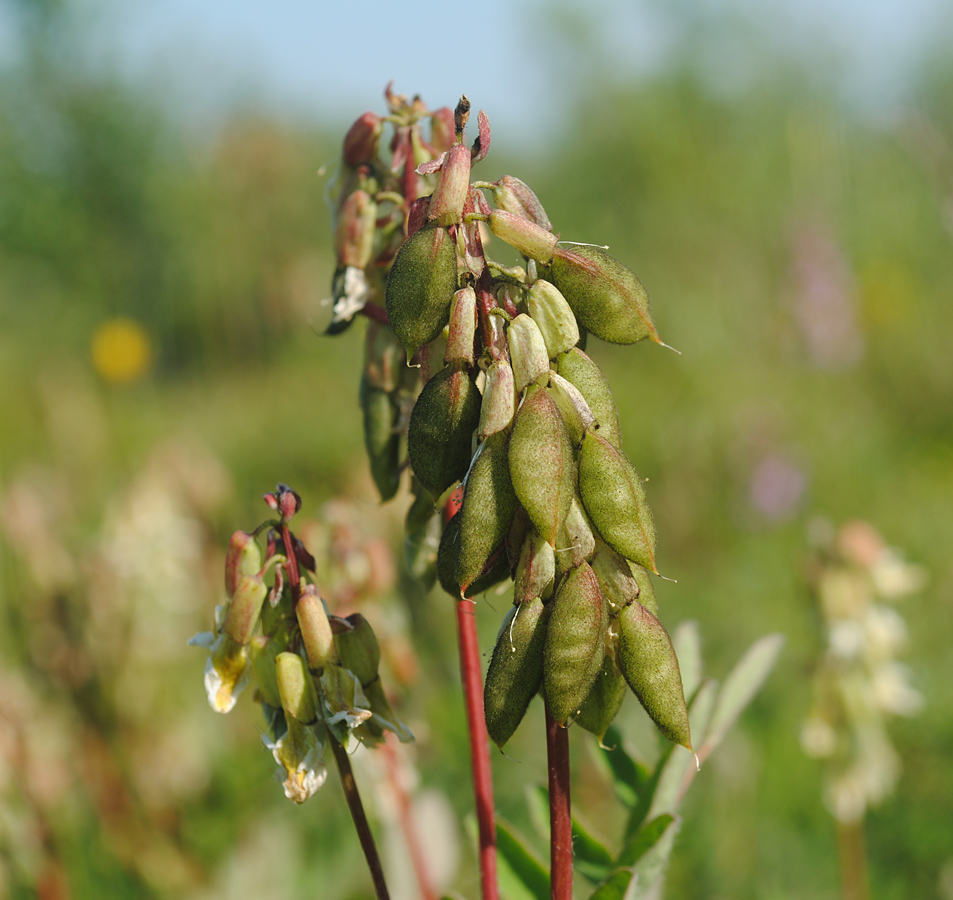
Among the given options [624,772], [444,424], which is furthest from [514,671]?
[624,772]

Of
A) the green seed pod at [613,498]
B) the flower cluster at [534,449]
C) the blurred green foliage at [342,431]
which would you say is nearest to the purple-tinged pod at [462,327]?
the flower cluster at [534,449]

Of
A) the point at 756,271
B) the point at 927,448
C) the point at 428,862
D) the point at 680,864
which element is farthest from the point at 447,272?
the point at 756,271

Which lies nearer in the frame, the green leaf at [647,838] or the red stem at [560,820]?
the red stem at [560,820]

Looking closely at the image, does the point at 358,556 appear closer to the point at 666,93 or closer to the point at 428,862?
the point at 428,862

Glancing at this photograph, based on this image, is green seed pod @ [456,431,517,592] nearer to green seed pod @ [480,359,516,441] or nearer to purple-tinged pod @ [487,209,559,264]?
green seed pod @ [480,359,516,441]

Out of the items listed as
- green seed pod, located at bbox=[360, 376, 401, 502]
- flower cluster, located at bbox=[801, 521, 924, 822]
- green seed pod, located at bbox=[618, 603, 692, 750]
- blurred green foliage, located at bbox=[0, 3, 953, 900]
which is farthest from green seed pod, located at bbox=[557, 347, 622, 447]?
flower cluster, located at bbox=[801, 521, 924, 822]

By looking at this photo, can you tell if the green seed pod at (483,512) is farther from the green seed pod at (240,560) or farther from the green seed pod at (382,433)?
the green seed pod at (382,433)
